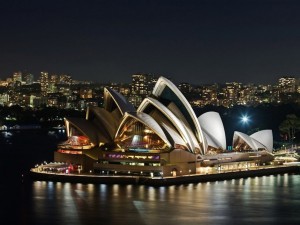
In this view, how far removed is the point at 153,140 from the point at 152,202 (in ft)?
21.6

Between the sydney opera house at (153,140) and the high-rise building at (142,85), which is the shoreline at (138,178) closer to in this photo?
the sydney opera house at (153,140)

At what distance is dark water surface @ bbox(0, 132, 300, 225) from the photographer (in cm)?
2447

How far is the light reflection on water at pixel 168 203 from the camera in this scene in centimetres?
2444

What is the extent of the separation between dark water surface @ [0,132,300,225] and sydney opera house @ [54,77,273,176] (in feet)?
5.66

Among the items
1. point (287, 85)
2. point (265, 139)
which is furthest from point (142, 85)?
point (265, 139)

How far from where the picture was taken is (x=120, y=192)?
3016 cm

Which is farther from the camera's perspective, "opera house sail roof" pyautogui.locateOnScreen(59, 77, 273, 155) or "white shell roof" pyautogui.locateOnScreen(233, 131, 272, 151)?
"white shell roof" pyautogui.locateOnScreen(233, 131, 272, 151)

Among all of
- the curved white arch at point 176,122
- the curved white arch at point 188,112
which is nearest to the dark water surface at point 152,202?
the curved white arch at point 176,122

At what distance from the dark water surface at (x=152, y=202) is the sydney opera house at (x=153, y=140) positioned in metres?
1.73

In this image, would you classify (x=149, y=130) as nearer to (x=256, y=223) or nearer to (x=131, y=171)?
(x=131, y=171)

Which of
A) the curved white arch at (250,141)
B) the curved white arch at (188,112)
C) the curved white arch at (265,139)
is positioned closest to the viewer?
the curved white arch at (188,112)

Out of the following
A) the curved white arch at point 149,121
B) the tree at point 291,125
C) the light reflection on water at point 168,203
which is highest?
the tree at point 291,125

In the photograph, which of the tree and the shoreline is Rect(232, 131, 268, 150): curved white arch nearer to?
the shoreline

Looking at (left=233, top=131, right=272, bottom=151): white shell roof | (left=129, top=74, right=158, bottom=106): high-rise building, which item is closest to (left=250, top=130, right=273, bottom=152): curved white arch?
(left=233, top=131, right=272, bottom=151): white shell roof
